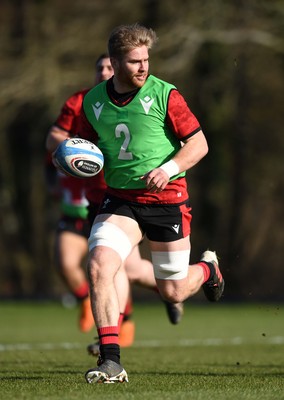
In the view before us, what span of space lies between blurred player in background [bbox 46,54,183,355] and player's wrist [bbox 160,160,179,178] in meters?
2.04

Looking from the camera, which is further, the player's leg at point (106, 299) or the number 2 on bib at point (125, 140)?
the number 2 on bib at point (125, 140)

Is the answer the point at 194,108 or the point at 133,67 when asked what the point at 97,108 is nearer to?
the point at 133,67

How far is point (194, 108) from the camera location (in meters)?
25.5

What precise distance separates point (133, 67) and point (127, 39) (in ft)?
0.58

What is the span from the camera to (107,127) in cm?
696

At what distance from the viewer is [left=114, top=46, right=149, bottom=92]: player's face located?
6746 mm

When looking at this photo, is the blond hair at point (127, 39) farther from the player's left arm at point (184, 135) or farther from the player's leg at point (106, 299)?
the player's leg at point (106, 299)

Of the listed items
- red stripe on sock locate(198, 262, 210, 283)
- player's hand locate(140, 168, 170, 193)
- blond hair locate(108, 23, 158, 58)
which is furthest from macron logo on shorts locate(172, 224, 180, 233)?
blond hair locate(108, 23, 158, 58)

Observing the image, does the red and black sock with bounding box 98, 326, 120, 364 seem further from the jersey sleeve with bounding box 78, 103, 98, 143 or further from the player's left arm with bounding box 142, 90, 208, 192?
the jersey sleeve with bounding box 78, 103, 98, 143

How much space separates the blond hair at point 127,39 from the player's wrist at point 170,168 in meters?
0.73

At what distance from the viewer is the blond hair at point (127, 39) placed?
6730mm

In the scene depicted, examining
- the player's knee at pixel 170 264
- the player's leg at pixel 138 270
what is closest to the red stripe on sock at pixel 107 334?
the player's knee at pixel 170 264

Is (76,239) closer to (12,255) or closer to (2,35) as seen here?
(2,35)

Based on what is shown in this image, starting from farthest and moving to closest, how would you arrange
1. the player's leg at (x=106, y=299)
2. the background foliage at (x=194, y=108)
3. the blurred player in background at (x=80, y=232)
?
the background foliage at (x=194, y=108) → the blurred player in background at (x=80, y=232) → the player's leg at (x=106, y=299)
